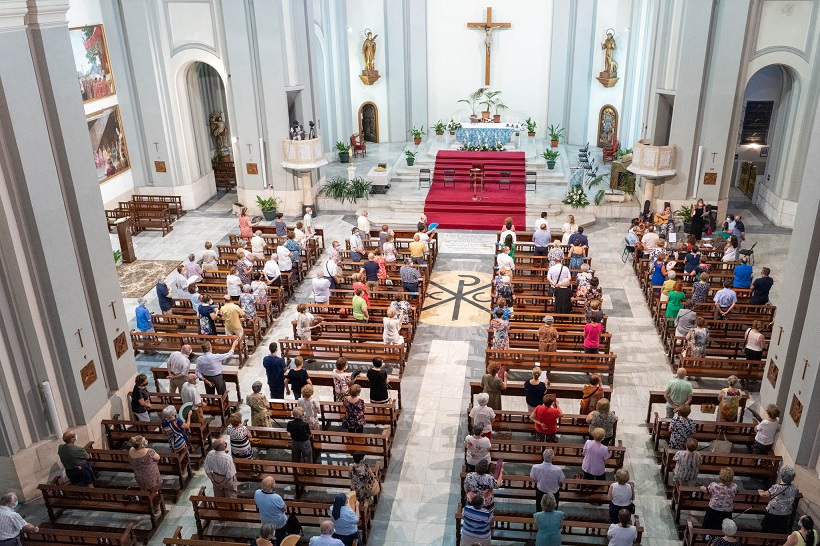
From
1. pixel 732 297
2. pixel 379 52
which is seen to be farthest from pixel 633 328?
pixel 379 52

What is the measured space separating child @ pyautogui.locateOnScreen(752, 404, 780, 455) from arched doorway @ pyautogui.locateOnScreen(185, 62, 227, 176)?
1903cm

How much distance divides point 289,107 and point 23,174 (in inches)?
570

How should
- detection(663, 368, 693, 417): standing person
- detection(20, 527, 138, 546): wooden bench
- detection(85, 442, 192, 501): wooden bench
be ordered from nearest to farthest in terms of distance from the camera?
detection(20, 527, 138, 546): wooden bench → detection(85, 442, 192, 501): wooden bench → detection(663, 368, 693, 417): standing person

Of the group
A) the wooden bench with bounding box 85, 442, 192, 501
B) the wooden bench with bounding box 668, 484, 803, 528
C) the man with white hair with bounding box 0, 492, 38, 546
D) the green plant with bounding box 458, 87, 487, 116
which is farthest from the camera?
the green plant with bounding box 458, 87, 487, 116

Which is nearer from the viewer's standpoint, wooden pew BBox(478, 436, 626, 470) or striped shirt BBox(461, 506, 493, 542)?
striped shirt BBox(461, 506, 493, 542)

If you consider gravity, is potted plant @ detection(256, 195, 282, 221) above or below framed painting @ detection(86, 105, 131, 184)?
below

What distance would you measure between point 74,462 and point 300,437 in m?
3.20

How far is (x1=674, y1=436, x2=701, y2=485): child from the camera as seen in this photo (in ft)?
29.9

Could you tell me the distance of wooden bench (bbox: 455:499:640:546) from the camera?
27.3 feet

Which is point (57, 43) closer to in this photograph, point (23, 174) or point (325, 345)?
point (23, 174)

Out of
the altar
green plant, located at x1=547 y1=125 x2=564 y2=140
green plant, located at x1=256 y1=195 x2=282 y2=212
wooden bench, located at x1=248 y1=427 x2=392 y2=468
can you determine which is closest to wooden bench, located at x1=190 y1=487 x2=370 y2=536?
wooden bench, located at x1=248 y1=427 x2=392 y2=468

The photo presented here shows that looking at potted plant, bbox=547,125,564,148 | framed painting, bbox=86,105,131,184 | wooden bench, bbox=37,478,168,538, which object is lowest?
wooden bench, bbox=37,478,168,538

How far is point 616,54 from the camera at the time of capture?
27.4 metres

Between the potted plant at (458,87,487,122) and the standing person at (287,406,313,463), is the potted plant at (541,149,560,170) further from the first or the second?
the standing person at (287,406,313,463)
